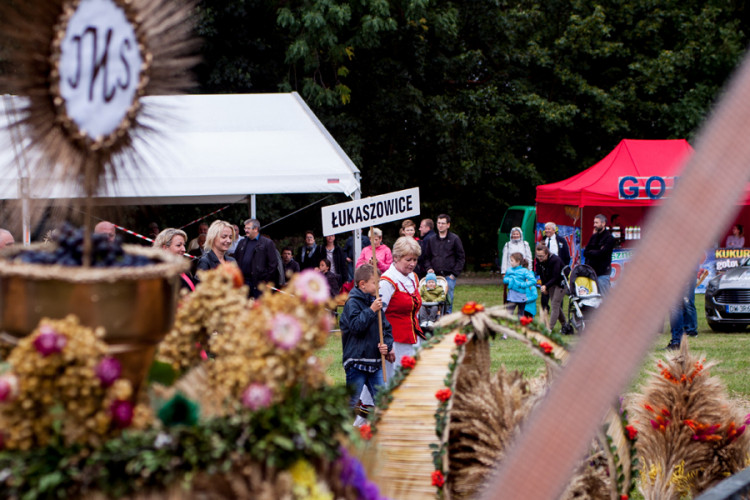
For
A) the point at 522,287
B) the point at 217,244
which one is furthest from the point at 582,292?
the point at 217,244

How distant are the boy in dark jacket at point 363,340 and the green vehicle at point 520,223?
57.7 feet

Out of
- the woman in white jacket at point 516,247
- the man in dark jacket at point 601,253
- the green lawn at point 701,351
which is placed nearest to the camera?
the green lawn at point 701,351

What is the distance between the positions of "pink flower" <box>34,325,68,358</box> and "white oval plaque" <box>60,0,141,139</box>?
48 centimetres

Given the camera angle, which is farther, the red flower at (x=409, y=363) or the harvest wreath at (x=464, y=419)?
the red flower at (x=409, y=363)

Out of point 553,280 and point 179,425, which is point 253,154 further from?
point 179,425

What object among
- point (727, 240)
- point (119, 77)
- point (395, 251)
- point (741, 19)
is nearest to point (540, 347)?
point (119, 77)

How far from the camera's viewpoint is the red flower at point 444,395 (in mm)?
3016

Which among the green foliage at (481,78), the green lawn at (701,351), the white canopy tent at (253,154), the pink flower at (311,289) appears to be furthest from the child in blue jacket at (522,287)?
the green foliage at (481,78)

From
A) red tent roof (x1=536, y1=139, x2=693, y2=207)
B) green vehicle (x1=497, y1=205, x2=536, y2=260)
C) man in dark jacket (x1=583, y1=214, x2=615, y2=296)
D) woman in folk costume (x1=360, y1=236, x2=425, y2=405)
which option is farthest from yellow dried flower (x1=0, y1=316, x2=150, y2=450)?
green vehicle (x1=497, y1=205, x2=536, y2=260)

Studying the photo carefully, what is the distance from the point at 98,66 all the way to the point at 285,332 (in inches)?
28.3

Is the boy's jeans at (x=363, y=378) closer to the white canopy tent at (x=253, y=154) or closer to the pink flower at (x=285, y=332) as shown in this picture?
the white canopy tent at (x=253, y=154)

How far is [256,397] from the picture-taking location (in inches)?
70.5

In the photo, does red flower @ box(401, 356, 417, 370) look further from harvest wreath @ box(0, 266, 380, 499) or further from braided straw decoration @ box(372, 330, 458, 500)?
harvest wreath @ box(0, 266, 380, 499)

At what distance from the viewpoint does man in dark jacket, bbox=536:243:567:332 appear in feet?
44.8
